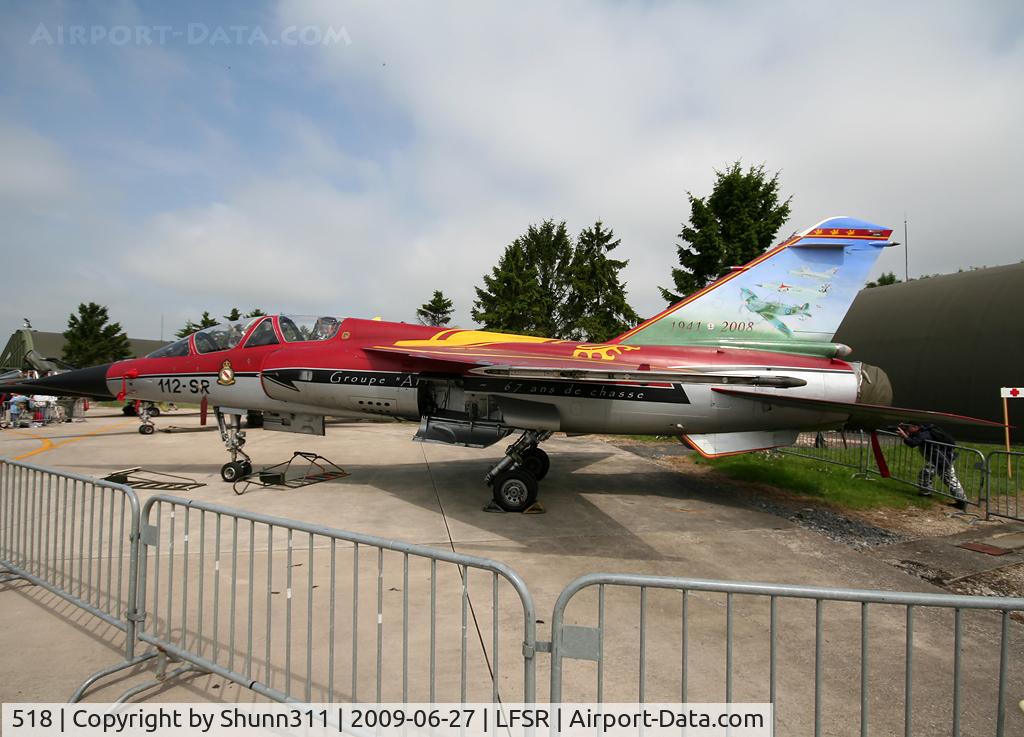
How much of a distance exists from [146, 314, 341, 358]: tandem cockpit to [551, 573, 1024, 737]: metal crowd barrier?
6117 millimetres

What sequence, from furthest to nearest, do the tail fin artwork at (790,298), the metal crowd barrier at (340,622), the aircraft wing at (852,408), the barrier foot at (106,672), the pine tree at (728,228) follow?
the pine tree at (728,228), the tail fin artwork at (790,298), the aircraft wing at (852,408), the barrier foot at (106,672), the metal crowd barrier at (340,622)

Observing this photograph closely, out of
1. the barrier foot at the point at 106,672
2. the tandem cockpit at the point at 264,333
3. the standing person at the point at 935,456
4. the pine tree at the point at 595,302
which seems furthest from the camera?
the pine tree at the point at 595,302

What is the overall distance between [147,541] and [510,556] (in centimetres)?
327

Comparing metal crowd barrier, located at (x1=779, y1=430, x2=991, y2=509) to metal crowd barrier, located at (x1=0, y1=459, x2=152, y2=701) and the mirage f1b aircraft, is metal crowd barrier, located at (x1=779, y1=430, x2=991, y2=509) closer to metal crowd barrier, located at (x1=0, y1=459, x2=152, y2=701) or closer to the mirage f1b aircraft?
the mirage f1b aircraft

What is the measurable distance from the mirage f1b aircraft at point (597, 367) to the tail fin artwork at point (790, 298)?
0.02m

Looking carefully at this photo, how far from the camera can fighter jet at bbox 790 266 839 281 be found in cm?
770

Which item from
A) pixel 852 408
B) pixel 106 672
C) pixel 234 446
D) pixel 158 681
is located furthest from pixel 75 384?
pixel 852 408

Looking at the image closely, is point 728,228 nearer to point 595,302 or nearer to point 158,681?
point 595,302

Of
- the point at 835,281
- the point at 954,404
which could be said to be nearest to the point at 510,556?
the point at 835,281

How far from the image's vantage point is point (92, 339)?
50219 millimetres

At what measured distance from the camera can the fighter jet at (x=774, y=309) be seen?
7.73 meters

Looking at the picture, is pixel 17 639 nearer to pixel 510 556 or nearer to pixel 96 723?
pixel 96 723

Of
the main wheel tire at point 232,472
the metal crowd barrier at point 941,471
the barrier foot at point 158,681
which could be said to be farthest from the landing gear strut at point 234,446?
the metal crowd barrier at point 941,471

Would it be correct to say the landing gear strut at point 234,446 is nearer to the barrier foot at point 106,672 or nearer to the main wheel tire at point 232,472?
the main wheel tire at point 232,472
